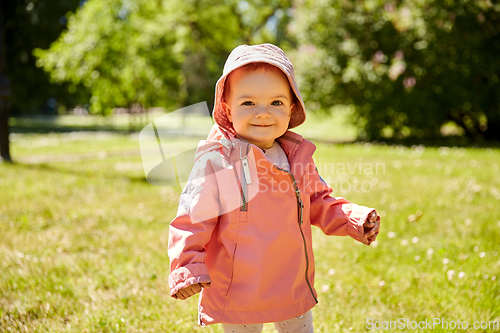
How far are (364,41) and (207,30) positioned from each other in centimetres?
1063

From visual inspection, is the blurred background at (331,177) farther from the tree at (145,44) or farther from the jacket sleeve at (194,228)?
the jacket sleeve at (194,228)

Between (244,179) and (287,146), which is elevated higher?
(287,146)

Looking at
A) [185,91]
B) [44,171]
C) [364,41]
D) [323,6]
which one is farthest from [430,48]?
[185,91]

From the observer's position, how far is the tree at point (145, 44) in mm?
8094

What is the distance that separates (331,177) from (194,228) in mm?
5780

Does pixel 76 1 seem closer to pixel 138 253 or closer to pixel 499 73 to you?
pixel 499 73

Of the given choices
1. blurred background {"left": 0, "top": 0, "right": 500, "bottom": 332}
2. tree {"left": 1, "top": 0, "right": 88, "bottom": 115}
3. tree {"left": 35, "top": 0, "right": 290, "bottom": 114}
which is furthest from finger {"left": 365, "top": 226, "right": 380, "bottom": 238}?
tree {"left": 1, "top": 0, "right": 88, "bottom": 115}

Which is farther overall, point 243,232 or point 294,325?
point 294,325

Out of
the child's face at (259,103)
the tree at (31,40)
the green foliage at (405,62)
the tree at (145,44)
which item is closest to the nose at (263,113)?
the child's face at (259,103)

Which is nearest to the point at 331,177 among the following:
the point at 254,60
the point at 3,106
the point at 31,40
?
the point at 254,60

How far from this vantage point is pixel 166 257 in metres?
3.68

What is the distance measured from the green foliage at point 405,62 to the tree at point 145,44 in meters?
5.59

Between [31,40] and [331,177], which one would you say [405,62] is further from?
[31,40]

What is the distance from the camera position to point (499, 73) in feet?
39.0
